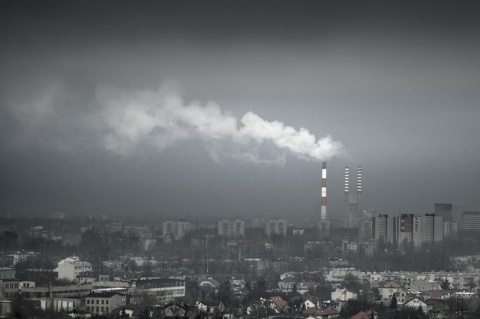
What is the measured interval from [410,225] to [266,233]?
4051mm

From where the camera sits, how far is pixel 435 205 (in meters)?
35.9

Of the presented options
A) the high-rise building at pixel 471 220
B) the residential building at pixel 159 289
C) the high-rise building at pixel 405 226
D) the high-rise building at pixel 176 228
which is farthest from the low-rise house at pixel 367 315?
the high-rise building at pixel 471 220

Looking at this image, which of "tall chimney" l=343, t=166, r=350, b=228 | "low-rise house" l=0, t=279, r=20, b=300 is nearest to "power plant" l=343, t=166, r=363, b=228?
"tall chimney" l=343, t=166, r=350, b=228

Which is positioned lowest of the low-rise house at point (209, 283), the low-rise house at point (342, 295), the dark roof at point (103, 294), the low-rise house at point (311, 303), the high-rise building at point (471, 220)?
the low-rise house at point (311, 303)

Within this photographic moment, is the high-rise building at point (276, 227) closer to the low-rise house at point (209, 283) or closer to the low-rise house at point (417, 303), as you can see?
the low-rise house at point (209, 283)

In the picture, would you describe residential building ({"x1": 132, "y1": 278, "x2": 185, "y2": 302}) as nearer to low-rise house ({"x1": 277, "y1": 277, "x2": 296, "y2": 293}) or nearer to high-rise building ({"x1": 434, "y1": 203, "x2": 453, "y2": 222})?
low-rise house ({"x1": 277, "y1": 277, "x2": 296, "y2": 293})

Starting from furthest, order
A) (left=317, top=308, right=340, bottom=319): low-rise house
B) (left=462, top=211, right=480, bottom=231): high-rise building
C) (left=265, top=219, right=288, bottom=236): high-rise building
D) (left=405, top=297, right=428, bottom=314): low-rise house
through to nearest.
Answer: (left=462, top=211, right=480, bottom=231): high-rise building → (left=265, top=219, right=288, bottom=236): high-rise building → (left=405, top=297, right=428, bottom=314): low-rise house → (left=317, top=308, right=340, bottom=319): low-rise house

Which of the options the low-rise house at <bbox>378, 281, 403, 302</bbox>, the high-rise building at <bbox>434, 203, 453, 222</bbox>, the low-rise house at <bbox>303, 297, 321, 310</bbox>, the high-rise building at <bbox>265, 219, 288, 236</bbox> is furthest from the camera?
the high-rise building at <bbox>434, 203, 453, 222</bbox>

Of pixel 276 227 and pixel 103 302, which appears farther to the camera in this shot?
pixel 276 227

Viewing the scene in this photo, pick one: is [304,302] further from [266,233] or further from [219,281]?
[266,233]

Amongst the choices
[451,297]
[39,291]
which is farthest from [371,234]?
[39,291]

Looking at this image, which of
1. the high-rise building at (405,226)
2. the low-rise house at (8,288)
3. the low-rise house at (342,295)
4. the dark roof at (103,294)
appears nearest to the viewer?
the low-rise house at (8,288)

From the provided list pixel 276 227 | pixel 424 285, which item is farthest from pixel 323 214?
pixel 424 285

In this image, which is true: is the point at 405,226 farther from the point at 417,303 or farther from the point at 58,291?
the point at 58,291
